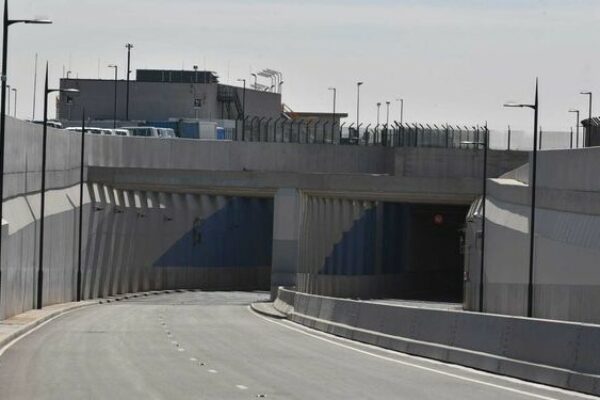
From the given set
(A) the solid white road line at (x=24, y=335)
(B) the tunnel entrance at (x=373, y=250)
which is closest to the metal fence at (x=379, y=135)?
(B) the tunnel entrance at (x=373, y=250)

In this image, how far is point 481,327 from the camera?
93.1 ft

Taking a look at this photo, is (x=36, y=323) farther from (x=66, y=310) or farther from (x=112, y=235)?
(x=112, y=235)

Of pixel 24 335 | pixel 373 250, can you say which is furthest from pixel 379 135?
pixel 24 335

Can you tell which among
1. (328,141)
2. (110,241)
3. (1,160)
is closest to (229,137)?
(328,141)

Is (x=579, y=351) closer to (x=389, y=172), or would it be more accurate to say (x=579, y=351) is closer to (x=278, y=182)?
(x=278, y=182)

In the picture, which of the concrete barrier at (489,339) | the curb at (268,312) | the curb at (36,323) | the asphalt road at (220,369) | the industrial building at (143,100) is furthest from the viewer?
the industrial building at (143,100)

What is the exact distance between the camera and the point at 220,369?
27.2 meters

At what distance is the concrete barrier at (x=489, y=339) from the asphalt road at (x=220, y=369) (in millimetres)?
419

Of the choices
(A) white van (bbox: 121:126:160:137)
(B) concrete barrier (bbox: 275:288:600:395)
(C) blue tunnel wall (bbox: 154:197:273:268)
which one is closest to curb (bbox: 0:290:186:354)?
(C) blue tunnel wall (bbox: 154:197:273:268)

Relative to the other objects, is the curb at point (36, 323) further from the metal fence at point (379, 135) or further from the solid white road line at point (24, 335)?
the metal fence at point (379, 135)

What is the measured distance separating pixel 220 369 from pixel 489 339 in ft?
16.8

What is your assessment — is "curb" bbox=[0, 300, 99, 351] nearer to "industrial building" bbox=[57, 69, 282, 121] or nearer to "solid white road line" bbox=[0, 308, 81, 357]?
"solid white road line" bbox=[0, 308, 81, 357]

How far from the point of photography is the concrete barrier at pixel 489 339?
23281 mm

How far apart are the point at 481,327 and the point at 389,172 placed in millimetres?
67175
